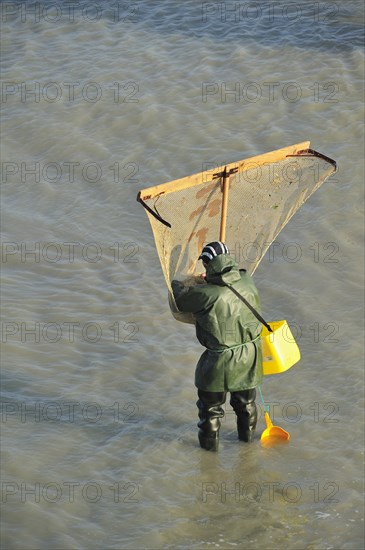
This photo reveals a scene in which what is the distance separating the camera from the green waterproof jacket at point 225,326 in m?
5.94

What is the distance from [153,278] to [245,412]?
248cm

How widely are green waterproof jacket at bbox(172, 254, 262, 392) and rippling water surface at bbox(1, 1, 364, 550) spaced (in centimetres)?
71

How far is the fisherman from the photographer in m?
5.95

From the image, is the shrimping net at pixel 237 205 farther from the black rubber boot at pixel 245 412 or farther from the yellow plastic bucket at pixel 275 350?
the black rubber boot at pixel 245 412

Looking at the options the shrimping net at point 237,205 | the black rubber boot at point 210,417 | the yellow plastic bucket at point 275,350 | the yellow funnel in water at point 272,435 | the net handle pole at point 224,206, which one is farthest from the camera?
the yellow funnel in water at point 272,435

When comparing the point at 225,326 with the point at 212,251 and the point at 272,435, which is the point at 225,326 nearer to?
the point at 212,251

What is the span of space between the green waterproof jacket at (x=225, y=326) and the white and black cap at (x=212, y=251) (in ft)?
0.16

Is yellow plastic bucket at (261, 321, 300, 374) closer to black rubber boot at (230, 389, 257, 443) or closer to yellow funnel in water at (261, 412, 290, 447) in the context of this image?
black rubber boot at (230, 389, 257, 443)

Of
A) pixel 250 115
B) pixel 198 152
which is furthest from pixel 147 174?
pixel 250 115

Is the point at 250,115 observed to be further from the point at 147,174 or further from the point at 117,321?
the point at 117,321

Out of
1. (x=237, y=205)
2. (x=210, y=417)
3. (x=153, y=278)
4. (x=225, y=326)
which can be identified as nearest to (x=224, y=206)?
(x=237, y=205)

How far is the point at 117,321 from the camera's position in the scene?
26.6 ft

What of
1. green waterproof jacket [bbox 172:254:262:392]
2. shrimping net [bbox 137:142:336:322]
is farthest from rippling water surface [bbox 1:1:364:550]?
shrimping net [bbox 137:142:336:322]

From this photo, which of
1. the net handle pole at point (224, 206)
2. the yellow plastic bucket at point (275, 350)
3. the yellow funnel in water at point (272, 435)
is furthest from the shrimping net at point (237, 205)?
the yellow funnel in water at point (272, 435)
